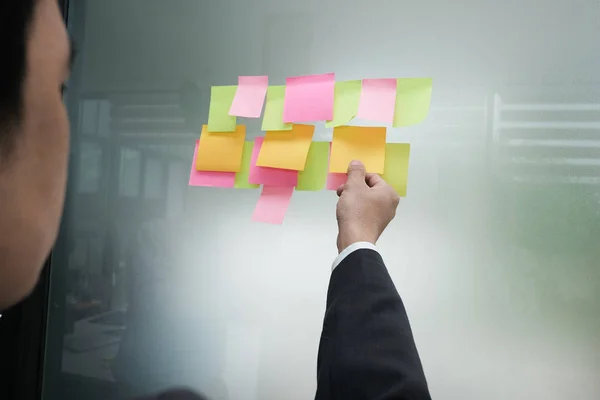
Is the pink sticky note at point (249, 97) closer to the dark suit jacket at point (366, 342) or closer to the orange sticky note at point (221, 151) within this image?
the orange sticky note at point (221, 151)

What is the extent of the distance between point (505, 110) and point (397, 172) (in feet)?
0.67

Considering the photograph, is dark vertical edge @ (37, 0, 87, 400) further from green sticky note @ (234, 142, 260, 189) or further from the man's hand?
the man's hand

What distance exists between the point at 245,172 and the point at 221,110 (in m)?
0.10

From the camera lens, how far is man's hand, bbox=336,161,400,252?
1.77 ft

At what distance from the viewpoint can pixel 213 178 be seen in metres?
0.67

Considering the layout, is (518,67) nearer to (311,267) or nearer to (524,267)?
(524,267)

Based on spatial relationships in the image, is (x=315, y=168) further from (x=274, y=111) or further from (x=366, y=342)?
(x=366, y=342)

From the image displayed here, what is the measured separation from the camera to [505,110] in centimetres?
65

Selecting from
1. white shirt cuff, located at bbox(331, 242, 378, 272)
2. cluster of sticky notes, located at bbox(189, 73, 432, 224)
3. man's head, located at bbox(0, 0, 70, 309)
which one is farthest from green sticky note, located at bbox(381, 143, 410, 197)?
man's head, located at bbox(0, 0, 70, 309)

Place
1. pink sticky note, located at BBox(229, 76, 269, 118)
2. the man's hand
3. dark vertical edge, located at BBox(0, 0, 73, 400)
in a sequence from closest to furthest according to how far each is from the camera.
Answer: the man's hand → pink sticky note, located at BBox(229, 76, 269, 118) → dark vertical edge, located at BBox(0, 0, 73, 400)

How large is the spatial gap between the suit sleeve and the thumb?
11 cm

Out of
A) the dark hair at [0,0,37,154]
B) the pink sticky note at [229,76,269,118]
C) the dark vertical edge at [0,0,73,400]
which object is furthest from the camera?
the dark vertical edge at [0,0,73,400]

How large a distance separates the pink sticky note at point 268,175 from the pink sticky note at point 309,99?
7 cm

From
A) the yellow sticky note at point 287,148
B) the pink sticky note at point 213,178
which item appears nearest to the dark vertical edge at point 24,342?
the pink sticky note at point 213,178
